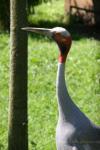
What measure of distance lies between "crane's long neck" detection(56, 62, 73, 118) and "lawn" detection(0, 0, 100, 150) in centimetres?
182

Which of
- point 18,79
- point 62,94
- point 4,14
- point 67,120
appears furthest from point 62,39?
point 4,14

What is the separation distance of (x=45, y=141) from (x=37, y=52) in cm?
493

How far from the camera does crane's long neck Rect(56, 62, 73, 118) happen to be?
4906 millimetres

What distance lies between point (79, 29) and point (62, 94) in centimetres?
1132

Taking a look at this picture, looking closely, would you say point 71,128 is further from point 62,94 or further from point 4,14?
point 4,14

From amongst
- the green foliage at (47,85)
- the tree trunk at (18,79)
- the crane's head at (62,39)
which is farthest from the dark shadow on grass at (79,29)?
the crane's head at (62,39)

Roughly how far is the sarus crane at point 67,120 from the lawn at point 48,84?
1.77 m

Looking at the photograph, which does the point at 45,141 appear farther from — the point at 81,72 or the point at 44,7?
the point at 44,7

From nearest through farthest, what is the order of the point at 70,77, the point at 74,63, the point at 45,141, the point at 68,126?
the point at 68,126 → the point at 45,141 → the point at 70,77 → the point at 74,63

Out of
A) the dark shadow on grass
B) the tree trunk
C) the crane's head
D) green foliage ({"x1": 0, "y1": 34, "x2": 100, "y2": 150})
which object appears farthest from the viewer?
the dark shadow on grass

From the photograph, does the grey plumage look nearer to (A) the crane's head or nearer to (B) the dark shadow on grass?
(A) the crane's head

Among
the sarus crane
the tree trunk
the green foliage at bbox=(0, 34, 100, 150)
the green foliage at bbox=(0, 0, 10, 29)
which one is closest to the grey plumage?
the sarus crane

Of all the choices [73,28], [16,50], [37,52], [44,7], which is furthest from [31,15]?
[16,50]

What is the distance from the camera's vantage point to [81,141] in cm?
496
